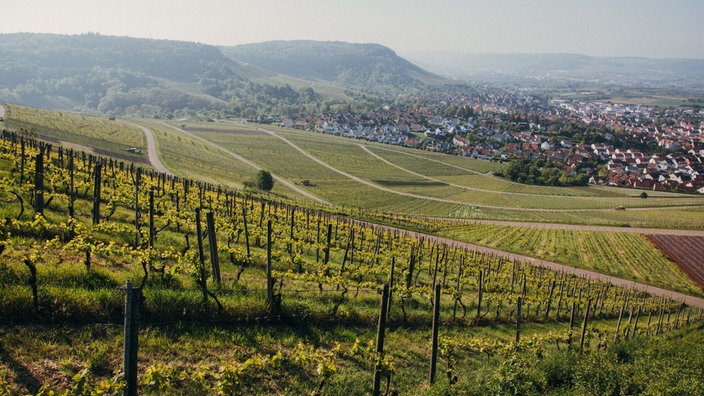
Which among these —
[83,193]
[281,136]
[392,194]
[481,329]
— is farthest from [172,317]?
[281,136]

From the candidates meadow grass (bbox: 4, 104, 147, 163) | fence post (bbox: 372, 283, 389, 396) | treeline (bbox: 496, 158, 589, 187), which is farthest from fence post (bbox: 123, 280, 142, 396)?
treeline (bbox: 496, 158, 589, 187)

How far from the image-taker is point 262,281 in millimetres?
14477

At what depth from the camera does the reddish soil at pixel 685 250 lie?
159 feet

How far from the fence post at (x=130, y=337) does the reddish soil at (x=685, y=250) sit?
187 ft

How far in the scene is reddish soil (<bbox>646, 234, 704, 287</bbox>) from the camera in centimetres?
4833

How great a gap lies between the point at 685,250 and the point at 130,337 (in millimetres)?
71251

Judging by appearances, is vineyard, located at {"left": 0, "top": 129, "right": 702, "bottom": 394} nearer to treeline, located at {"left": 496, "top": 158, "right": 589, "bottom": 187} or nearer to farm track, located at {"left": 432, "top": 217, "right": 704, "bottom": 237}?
farm track, located at {"left": 432, "top": 217, "right": 704, "bottom": 237}

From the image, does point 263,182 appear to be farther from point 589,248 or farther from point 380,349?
point 380,349

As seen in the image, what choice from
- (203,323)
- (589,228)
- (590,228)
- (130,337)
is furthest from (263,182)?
(130,337)

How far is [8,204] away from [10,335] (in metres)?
8.71

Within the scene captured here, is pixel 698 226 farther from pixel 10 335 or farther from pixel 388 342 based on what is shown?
pixel 10 335

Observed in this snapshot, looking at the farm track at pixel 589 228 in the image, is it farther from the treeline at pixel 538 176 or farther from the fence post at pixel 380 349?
the fence post at pixel 380 349

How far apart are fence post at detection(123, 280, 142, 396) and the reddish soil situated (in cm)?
5688

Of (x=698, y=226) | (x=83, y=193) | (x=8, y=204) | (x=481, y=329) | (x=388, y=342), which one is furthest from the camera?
(x=698, y=226)
